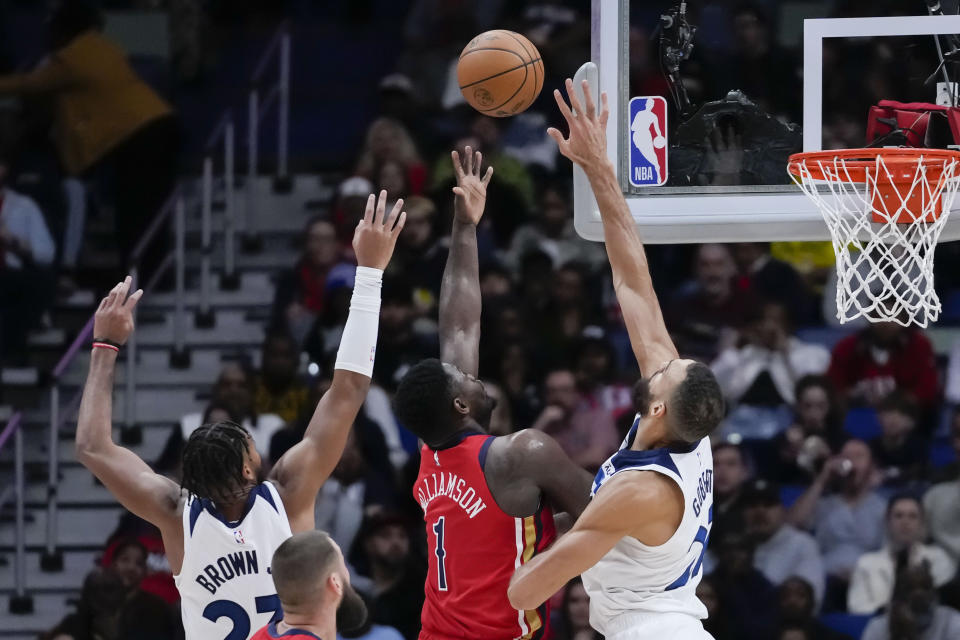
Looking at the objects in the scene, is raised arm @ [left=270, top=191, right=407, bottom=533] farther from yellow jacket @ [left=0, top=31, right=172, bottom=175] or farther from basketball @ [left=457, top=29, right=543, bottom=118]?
yellow jacket @ [left=0, top=31, right=172, bottom=175]

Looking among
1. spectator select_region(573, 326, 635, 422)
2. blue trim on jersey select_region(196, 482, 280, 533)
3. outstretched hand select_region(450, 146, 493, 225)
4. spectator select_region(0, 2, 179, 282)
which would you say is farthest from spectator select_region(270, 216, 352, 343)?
blue trim on jersey select_region(196, 482, 280, 533)

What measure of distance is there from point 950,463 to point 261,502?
454 centimetres

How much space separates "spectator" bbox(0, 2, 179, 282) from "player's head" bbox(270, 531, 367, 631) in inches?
242

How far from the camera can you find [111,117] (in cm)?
986

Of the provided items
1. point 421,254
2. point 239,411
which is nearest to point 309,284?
point 421,254

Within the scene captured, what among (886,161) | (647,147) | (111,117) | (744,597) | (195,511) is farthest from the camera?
(111,117)

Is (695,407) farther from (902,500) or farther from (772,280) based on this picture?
(772,280)

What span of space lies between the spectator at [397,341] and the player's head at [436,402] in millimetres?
3601

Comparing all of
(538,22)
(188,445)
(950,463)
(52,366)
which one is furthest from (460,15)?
(188,445)

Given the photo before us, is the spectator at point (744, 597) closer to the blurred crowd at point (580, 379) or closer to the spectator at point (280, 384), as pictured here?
the blurred crowd at point (580, 379)

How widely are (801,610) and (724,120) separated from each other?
286cm

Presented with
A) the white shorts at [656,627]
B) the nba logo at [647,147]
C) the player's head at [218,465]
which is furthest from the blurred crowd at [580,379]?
the player's head at [218,465]

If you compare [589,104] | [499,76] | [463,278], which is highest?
[499,76]

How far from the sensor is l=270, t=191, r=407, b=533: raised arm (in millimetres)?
4395
